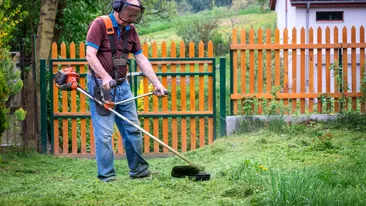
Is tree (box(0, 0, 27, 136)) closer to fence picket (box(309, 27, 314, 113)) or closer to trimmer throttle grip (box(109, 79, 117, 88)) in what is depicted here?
trimmer throttle grip (box(109, 79, 117, 88))

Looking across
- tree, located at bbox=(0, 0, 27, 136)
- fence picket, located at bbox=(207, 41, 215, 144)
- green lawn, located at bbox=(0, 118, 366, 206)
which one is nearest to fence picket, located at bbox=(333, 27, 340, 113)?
green lawn, located at bbox=(0, 118, 366, 206)

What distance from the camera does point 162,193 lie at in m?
6.93

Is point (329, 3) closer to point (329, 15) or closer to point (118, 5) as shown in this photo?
point (329, 15)

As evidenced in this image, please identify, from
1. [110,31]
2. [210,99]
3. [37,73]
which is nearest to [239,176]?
[110,31]

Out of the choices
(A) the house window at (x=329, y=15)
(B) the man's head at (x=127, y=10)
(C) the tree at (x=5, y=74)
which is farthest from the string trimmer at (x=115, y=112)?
(A) the house window at (x=329, y=15)

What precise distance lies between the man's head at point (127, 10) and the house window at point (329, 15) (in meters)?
16.3

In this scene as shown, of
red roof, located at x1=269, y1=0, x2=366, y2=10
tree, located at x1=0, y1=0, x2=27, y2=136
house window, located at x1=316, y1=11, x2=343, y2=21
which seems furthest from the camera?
house window, located at x1=316, y1=11, x2=343, y2=21

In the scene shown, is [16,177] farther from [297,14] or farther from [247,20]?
[247,20]

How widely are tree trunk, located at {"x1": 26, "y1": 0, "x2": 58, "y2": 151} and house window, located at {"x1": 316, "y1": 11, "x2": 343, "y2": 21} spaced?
43.7ft

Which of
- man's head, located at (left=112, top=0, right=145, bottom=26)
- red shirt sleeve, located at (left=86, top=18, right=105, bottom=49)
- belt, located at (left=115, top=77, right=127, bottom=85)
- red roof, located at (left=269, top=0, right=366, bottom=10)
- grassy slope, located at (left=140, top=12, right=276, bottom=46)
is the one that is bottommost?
belt, located at (left=115, top=77, right=127, bottom=85)

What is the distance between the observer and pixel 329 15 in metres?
24.0

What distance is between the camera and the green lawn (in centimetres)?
608

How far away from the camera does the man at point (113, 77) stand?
27.2 feet

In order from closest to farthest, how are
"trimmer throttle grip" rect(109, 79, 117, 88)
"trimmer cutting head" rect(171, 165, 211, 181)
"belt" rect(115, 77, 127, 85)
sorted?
1. "trimmer throttle grip" rect(109, 79, 117, 88)
2. "trimmer cutting head" rect(171, 165, 211, 181)
3. "belt" rect(115, 77, 127, 85)
